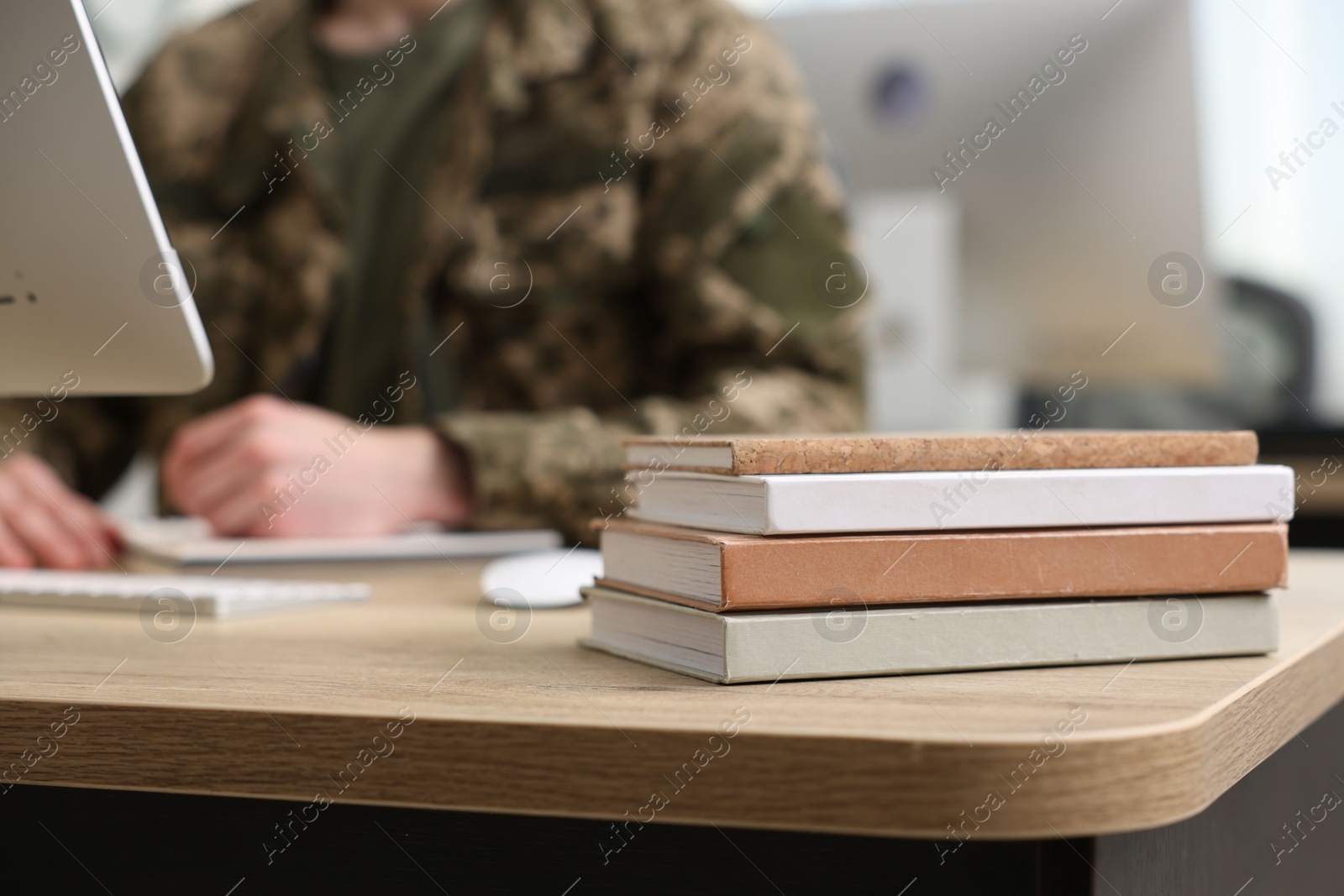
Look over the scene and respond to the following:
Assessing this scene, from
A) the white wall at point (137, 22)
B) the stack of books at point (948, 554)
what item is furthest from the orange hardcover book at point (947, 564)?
the white wall at point (137, 22)

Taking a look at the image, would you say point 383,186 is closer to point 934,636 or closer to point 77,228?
point 77,228

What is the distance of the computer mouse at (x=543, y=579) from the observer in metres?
0.68

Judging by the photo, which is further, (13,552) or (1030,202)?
(1030,202)

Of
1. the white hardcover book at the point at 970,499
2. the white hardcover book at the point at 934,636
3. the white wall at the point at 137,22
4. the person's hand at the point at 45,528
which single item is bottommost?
the white hardcover book at the point at 934,636

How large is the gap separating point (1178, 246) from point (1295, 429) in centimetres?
53

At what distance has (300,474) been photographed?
1.02 metres

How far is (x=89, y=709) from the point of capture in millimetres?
412

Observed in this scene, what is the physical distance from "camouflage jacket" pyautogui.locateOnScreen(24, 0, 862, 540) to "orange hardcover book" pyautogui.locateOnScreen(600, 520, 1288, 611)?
846 millimetres

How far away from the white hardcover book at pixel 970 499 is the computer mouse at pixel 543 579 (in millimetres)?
171

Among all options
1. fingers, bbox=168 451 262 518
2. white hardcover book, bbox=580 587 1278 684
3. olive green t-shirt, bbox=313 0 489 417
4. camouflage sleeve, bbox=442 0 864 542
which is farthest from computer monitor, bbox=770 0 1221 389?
white hardcover book, bbox=580 587 1278 684

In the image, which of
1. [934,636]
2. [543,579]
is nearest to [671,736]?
[934,636]

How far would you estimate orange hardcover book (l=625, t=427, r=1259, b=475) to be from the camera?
45cm

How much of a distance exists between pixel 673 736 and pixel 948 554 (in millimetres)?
157

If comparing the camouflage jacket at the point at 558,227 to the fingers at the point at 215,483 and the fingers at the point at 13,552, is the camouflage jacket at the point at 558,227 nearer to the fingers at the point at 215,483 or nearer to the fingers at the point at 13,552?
the fingers at the point at 215,483
